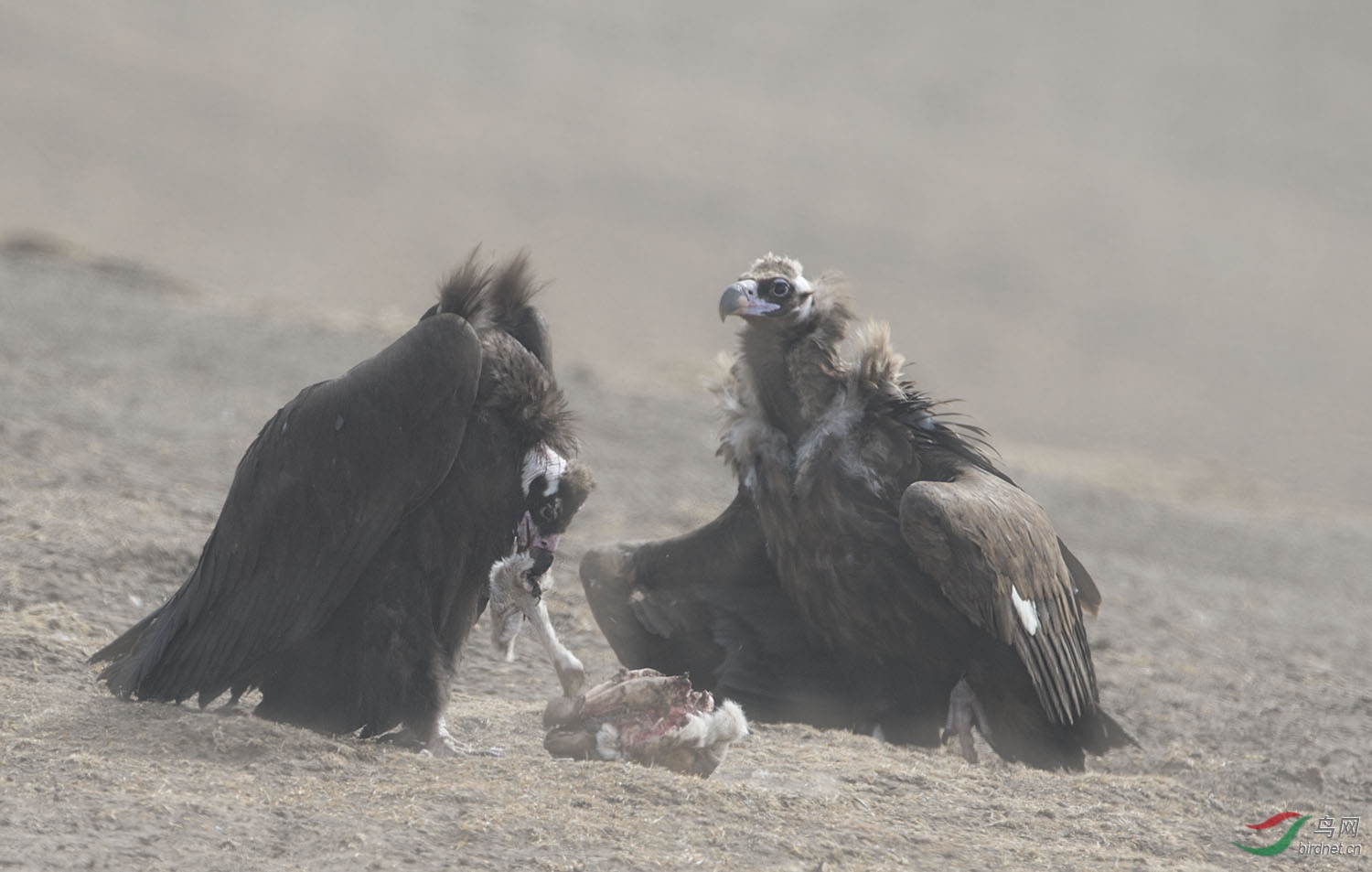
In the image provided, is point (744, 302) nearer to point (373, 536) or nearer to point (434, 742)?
point (373, 536)

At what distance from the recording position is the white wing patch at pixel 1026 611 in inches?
231

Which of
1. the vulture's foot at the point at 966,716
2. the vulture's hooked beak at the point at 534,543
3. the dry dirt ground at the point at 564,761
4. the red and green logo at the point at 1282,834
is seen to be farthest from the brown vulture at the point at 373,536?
the red and green logo at the point at 1282,834

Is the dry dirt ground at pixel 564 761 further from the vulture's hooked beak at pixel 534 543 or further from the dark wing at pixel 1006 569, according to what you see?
the vulture's hooked beak at pixel 534 543

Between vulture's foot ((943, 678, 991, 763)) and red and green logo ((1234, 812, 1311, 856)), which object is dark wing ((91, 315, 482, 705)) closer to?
vulture's foot ((943, 678, 991, 763))

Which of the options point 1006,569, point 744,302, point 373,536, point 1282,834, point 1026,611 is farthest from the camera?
point 744,302

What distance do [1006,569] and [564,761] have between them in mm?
1679

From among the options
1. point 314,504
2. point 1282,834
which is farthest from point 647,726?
point 1282,834

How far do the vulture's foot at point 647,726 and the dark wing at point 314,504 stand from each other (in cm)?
88

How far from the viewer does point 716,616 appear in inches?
263

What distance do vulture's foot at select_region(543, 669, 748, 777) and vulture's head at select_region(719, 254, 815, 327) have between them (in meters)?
1.51

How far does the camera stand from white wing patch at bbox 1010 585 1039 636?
5859mm

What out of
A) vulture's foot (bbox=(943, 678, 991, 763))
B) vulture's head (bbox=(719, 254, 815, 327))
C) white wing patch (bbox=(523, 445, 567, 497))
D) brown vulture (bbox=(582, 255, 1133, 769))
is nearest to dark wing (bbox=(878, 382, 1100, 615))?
brown vulture (bbox=(582, 255, 1133, 769))

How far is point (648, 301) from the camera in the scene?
25922 millimetres

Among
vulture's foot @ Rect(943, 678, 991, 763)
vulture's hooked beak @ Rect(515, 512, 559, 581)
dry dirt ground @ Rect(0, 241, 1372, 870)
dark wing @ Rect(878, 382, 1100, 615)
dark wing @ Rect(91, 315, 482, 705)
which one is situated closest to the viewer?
dry dirt ground @ Rect(0, 241, 1372, 870)
